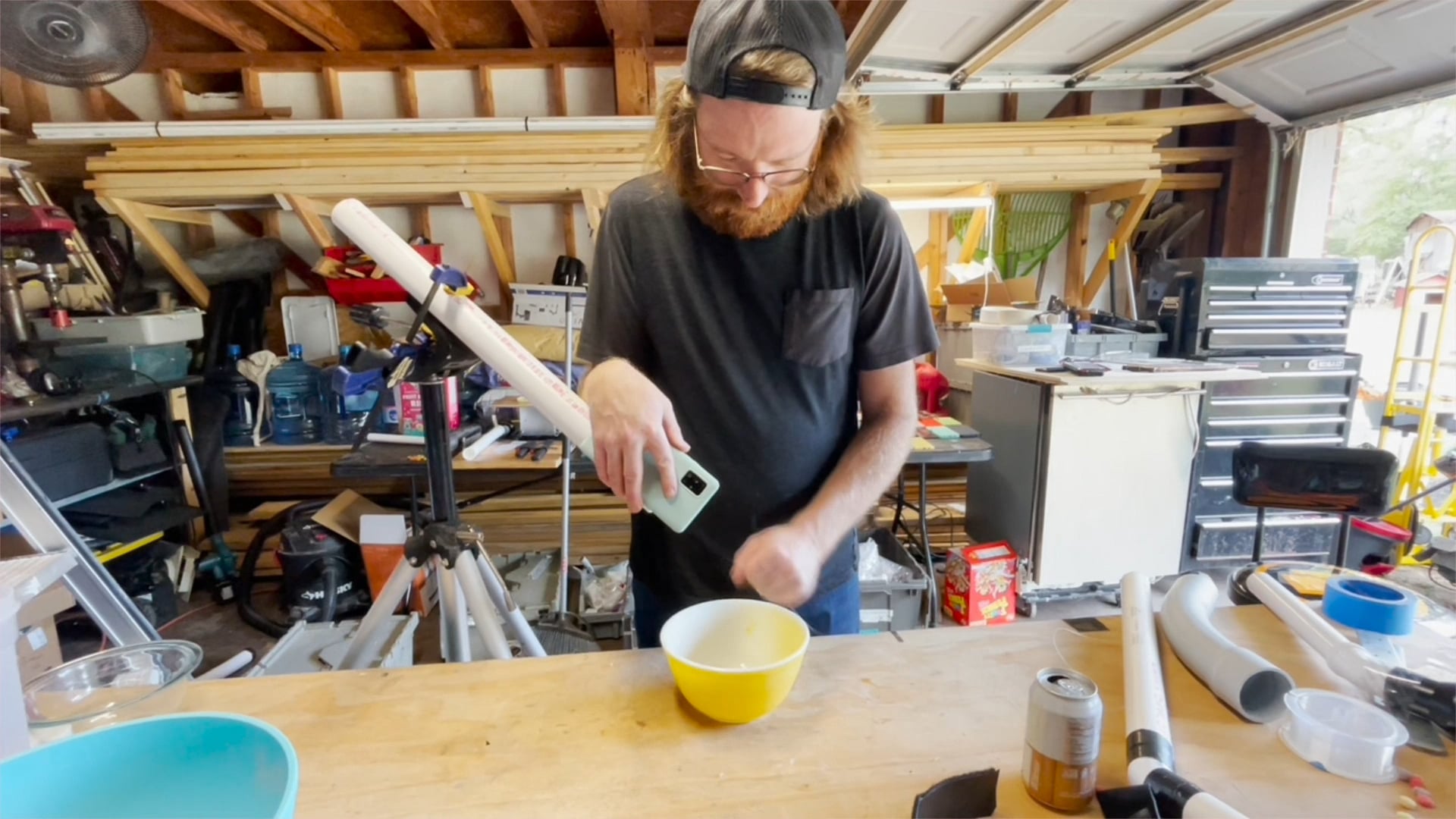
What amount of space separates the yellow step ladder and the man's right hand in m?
2.77

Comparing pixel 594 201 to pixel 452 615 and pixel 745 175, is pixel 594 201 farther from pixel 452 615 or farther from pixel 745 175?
pixel 745 175

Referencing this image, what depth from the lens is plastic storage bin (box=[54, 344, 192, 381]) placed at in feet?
7.72

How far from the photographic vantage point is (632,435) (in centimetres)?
70

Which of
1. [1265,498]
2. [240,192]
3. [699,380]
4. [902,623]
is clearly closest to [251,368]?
[240,192]

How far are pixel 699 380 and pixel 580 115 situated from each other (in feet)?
8.37

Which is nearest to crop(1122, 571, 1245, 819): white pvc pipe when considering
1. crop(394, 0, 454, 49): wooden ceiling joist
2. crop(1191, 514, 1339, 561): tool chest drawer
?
crop(1191, 514, 1339, 561): tool chest drawer

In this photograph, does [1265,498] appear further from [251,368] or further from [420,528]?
[251,368]

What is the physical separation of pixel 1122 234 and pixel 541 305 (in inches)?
110

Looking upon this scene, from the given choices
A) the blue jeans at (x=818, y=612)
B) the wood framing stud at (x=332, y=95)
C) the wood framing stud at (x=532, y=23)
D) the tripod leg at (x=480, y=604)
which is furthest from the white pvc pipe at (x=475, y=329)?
the wood framing stud at (x=332, y=95)

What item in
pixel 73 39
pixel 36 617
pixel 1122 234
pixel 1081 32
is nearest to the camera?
pixel 36 617

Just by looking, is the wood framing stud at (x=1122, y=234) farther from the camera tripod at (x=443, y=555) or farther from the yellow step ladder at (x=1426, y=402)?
the camera tripod at (x=443, y=555)

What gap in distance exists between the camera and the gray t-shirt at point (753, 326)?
37.8 inches

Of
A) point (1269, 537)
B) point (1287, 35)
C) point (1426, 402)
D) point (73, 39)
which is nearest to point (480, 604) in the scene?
point (73, 39)

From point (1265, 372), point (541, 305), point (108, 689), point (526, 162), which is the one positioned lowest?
point (108, 689)
